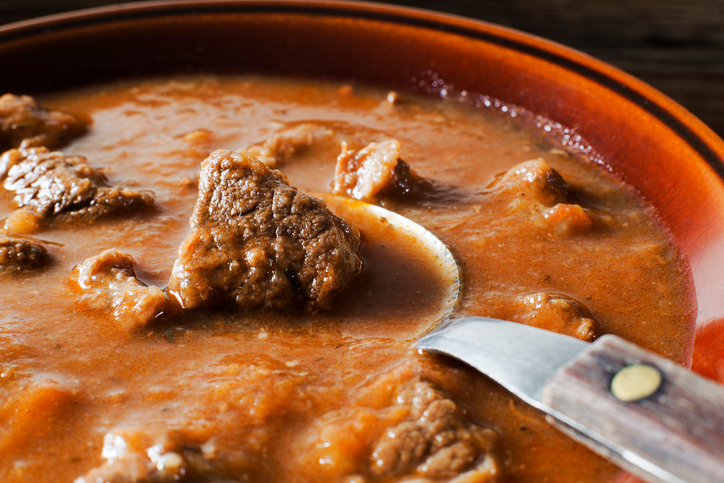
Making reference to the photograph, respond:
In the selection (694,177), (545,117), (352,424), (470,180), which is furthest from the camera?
(545,117)

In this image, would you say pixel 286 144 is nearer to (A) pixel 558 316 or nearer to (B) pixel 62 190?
(B) pixel 62 190

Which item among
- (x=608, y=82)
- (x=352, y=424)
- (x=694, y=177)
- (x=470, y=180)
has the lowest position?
(x=352, y=424)

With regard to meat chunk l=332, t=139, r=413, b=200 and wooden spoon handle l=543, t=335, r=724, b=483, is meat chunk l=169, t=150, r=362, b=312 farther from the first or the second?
wooden spoon handle l=543, t=335, r=724, b=483

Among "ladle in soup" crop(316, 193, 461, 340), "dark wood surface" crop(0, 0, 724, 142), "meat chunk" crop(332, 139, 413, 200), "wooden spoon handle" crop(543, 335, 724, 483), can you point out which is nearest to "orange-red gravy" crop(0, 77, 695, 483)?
"ladle in soup" crop(316, 193, 461, 340)

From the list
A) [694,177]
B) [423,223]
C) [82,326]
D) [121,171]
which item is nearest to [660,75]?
[694,177]

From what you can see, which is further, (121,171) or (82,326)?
(121,171)

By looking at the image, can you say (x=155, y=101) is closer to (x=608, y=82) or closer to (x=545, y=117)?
(x=545, y=117)

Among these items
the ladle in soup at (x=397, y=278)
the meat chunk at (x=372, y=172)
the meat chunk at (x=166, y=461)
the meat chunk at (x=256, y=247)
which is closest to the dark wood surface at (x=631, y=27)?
the meat chunk at (x=372, y=172)

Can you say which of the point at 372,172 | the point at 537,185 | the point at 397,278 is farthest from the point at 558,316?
the point at 372,172
